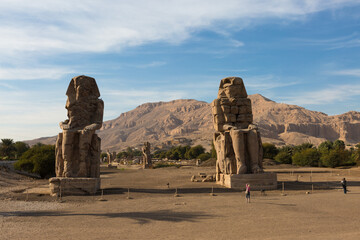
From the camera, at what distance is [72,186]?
10.3 metres

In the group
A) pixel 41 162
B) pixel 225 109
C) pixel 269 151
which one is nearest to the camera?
pixel 225 109

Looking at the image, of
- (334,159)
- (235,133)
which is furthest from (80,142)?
(334,159)

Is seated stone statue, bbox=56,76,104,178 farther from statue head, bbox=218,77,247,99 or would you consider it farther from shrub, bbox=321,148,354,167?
shrub, bbox=321,148,354,167

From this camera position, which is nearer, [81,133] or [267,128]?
[81,133]

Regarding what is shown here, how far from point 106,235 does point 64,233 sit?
0.82 m

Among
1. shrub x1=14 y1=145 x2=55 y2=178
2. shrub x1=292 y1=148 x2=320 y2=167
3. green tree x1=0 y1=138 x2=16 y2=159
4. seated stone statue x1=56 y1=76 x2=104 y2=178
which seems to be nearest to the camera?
seated stone statue x1=56 y1=76 x2=104 y2=178

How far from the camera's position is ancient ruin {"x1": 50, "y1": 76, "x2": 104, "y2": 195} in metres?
10.3

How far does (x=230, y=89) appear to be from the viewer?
41.9ft

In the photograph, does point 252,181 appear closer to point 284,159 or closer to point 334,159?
point 334,159

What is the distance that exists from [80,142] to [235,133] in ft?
17.8

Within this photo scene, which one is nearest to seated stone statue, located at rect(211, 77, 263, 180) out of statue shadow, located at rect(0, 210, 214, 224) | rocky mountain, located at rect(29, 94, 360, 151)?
statue shadow, located at rect(0, 210, 214, 224)

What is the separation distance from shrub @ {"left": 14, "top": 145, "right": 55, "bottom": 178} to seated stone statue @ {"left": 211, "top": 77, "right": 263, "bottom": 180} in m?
12.8

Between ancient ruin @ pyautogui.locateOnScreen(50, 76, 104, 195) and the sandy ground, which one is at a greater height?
ancient ruin @ pyautogui.locateOnScreen(50, 76, 104, 195)

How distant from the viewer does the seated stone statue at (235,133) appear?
11.3 metres
